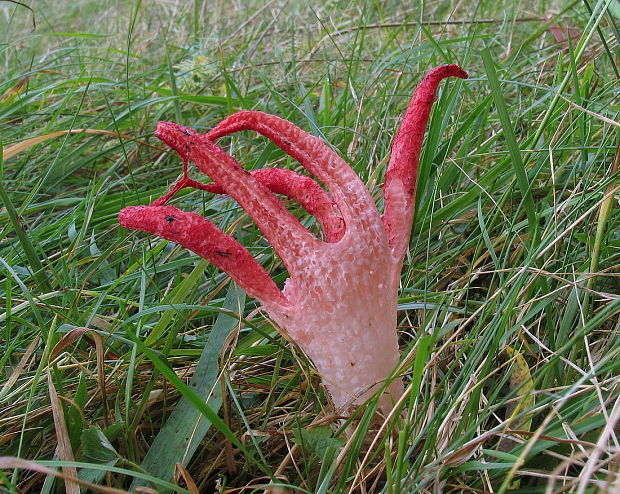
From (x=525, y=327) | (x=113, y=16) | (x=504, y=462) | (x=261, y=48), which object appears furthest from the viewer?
(x=113, y=16)

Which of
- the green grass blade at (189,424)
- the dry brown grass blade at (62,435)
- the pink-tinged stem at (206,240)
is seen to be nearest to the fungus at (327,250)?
the pink-tinged stem at (206,240)

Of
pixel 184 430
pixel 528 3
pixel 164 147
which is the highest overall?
pixel 528 3

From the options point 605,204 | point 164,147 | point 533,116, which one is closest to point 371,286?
point 605,204

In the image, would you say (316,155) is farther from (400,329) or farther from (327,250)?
(400,329)

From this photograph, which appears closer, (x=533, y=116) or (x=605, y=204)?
(x=605, y=204)

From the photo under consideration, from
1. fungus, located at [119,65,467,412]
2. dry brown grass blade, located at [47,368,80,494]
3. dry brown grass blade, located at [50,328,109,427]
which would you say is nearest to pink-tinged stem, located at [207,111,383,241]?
fungus, located at [119,65,467,412]

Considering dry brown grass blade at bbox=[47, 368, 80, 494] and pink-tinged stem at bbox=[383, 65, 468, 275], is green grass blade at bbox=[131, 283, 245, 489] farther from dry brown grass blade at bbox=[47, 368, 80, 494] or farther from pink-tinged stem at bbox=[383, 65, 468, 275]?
pink-tinged stem at bbox=[383, 65, 468, 275]

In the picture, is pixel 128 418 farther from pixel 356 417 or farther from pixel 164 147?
pixel 164 147

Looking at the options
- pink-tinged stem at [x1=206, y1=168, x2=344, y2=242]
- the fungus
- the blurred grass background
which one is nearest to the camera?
the blurred grass background
